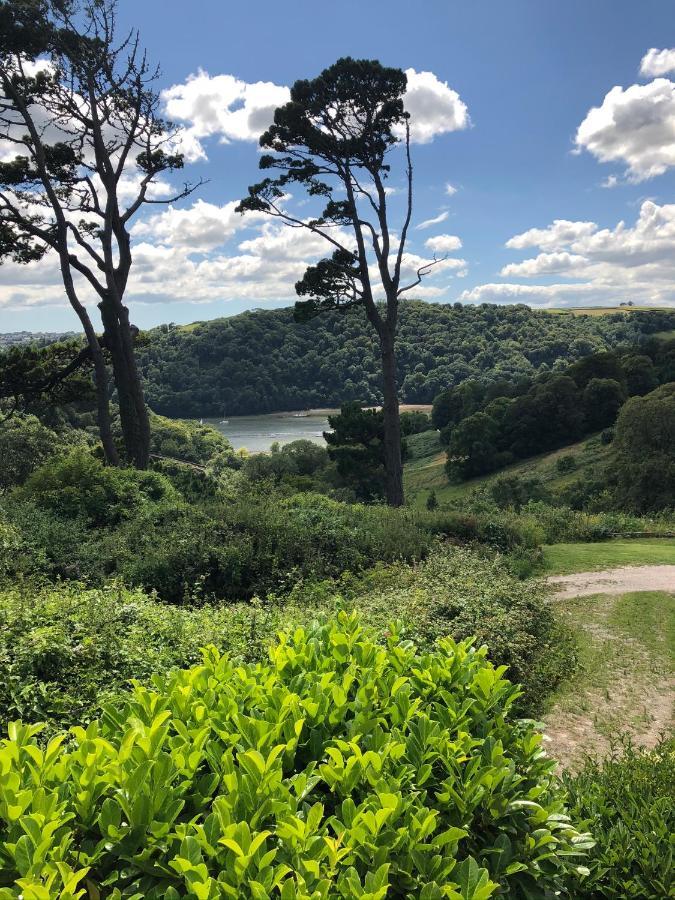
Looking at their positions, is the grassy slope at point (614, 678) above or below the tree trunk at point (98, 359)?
below

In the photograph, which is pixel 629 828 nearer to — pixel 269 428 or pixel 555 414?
pixel 555 414

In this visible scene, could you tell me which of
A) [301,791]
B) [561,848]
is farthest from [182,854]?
[561,848]

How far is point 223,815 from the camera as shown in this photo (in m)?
1.77

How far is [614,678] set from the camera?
5980mm

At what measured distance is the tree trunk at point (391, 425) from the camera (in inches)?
624

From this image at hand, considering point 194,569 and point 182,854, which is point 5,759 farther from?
point 194,569

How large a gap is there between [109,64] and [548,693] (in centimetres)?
1665

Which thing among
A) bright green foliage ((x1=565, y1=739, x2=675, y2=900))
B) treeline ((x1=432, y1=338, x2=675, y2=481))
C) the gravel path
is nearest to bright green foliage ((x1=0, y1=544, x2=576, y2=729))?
bright green foliage ((x1=565, y1=739, x2=675, y2=900))

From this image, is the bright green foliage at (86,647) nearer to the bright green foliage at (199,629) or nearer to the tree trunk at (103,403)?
the bright green foliage at (199,629)

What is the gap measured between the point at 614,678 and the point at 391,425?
34.8 feet

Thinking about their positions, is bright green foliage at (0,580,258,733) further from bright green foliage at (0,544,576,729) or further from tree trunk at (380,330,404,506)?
tree trunk at (380,330,404,506)

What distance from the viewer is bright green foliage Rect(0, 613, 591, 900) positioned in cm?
167

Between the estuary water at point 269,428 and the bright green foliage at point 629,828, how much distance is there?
69265 millimetres

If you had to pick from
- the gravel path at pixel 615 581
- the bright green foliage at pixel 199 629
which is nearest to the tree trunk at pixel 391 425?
the gravel path at pixel 615 581
